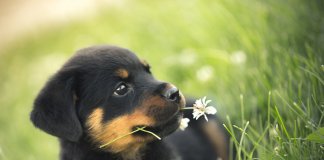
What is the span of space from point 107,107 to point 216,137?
1878 millimetres

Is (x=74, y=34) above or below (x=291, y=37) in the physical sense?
below

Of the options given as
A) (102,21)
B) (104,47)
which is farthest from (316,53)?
(102,21)

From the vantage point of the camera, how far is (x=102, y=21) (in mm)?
9453

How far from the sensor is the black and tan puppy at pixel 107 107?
3285 millimetres

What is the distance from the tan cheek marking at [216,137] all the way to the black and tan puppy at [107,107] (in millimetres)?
1308

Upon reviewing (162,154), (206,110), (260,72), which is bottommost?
(162,154)

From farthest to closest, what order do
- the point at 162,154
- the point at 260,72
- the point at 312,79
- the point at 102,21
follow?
the point at 102,21, the point at 260,72, the point at 162,154, the point at 312,79

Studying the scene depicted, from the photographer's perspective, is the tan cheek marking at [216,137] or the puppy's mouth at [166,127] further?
the tan cheek marking at [216,137]

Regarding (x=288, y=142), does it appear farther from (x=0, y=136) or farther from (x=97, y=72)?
(x=0, y=136)

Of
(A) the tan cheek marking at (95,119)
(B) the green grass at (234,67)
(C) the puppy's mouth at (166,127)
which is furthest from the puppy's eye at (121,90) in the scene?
(B) the green grass at (234,67)

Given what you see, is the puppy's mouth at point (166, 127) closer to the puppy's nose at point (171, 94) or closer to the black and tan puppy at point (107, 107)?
the black and tan puppy at point (107, 107)

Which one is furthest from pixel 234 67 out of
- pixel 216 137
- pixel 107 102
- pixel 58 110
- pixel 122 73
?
pixel 58 110

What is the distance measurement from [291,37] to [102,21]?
18.1 ft

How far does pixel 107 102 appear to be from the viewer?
3.46 metres
